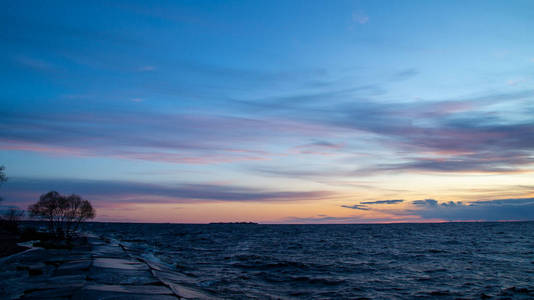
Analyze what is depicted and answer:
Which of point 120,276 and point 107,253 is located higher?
point 120,276

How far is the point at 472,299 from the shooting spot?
79.6 ft

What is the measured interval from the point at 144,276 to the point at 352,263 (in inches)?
1034

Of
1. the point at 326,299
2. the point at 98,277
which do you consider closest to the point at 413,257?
the point at 326,299

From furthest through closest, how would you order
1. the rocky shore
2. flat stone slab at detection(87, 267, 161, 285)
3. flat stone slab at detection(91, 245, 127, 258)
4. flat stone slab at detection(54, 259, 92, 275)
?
flat stone slab at detection(91, 245, 127, 258), flat stone slab at detection(54, 259, 92, 275), flat stone slab at detection(87, 267, 161, 285), the rocky shore

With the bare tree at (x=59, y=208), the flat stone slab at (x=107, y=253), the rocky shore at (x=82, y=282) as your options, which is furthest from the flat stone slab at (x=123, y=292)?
the bare tree at (x=59, y=208)

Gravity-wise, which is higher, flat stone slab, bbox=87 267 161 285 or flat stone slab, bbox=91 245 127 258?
flat stone slab, bbox=87 267 161 285

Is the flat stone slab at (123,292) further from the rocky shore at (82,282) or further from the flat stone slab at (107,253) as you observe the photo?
the flat stone slab at (107,253)

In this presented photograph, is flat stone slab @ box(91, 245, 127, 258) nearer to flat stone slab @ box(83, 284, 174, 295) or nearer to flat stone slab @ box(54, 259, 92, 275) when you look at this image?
flat stone slab @ box(54, 259, 92, 275)

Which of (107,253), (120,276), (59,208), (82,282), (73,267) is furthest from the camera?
(59,208)

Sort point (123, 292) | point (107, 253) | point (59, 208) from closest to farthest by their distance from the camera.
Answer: point (123, 292) → point (107, 253) → point (59, 208)

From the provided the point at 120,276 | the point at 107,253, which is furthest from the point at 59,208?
the point at 120,276

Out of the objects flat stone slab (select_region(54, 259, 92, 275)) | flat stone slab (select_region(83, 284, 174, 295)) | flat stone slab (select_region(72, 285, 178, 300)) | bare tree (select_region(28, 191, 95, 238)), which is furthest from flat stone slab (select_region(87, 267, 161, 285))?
bare tree (select_region(28, 191, 95, 238))

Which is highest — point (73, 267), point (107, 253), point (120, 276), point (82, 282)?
point (82, 282)

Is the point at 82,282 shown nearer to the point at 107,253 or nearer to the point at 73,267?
the point at 73,267
